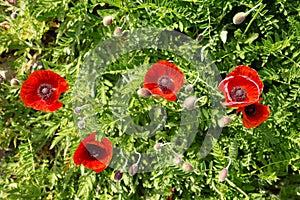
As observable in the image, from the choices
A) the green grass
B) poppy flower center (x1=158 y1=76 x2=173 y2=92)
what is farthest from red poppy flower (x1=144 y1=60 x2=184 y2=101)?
the green grass

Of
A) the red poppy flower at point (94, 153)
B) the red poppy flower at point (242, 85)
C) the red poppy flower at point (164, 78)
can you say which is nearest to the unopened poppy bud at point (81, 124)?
the red poppy flower at point (94, 153)

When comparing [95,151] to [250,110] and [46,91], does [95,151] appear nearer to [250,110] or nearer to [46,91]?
[46,91]

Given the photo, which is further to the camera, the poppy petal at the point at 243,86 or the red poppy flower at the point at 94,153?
the red poppy flower at the point at 94,153

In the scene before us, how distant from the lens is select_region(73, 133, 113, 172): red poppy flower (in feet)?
6.08

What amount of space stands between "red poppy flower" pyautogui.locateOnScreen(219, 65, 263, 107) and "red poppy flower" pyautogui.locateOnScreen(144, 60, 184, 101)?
0.61 ft

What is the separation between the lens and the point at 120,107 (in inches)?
82.7

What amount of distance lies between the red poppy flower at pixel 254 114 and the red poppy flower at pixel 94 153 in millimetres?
578

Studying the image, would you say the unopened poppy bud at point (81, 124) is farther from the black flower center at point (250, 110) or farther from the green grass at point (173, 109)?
the black flower center at point (250, 110)

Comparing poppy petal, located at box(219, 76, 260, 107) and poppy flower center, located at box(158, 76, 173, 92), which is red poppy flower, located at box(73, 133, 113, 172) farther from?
poppy petal, located at box(219, 76, 260, 107)

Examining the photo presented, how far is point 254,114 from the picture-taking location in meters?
1.69

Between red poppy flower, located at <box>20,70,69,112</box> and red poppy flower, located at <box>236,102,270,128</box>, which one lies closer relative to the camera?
red poppy flower, located at <box>236,102,270,128</box>

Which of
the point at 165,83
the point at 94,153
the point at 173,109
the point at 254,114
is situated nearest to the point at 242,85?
the point at 254,114

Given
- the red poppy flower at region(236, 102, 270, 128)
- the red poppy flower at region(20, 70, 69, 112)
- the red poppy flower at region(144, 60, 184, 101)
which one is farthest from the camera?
the red poppy flower at region(20, 70, 69, 112)

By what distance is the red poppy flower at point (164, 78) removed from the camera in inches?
69.6
